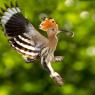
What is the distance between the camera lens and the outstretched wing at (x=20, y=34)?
215 centimetres

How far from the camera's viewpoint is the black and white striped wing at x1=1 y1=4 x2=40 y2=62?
2143mm

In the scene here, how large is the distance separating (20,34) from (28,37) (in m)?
0.04

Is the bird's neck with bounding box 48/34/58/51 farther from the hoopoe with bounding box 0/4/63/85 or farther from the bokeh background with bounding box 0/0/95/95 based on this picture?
the bokeh background with bounding box 0/0/95/95

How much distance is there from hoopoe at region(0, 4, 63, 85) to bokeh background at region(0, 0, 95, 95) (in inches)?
16.0

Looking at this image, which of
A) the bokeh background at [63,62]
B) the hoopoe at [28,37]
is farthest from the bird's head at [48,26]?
the bokeh background at [63,62]

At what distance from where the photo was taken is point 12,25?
7.11 ft

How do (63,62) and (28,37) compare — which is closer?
(28,37)

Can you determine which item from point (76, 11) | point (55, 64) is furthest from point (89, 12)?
point (55, 64)

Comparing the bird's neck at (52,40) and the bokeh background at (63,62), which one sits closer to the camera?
the bird's neck at (52,40)

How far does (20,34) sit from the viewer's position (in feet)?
7.16

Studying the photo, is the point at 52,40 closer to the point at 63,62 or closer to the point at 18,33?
the point at 18,33

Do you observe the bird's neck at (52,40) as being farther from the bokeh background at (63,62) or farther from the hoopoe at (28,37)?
the bokeh background at (63,62)

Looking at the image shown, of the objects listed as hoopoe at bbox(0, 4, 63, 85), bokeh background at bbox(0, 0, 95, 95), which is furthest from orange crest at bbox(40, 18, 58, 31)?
bokeh background at bbox(0, 0, 95, 95)

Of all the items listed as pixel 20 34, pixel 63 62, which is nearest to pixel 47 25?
pixel 20 34
